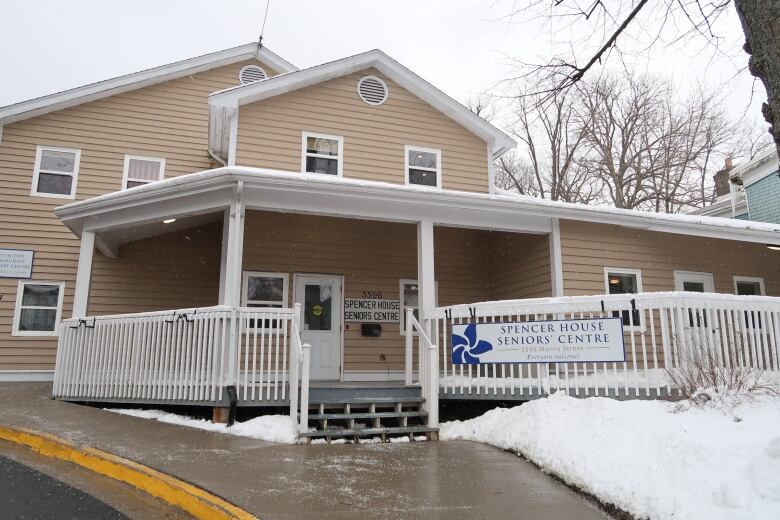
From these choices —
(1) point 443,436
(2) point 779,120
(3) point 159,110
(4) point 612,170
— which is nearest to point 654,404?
(1) point 443,436

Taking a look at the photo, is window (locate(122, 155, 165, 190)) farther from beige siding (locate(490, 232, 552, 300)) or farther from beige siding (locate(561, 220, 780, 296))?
beige siding (locate(561, 220, 780, 296))

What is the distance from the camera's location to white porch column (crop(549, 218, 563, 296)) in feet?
34.5

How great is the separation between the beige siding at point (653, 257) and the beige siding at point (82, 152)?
8.72 meters

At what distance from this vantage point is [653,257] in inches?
463

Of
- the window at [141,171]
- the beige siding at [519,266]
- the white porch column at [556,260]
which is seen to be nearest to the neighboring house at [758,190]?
the beige siding at [519,266]

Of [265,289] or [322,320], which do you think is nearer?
[265,289]

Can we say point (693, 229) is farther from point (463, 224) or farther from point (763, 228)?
point (463, 224)

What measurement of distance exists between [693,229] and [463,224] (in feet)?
15.5

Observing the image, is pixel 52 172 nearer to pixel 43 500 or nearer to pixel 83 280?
pixel 83 280

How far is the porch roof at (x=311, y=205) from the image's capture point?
869cm

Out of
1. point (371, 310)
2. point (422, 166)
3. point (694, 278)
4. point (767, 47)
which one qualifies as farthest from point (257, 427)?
point (694, 278)

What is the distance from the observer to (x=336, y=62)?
40.3ft

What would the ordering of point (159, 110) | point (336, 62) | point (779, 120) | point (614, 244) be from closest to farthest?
point (779, 120) < point (614, 244) < point (336, 62) < point (159, 110)

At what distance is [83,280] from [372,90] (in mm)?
6906
